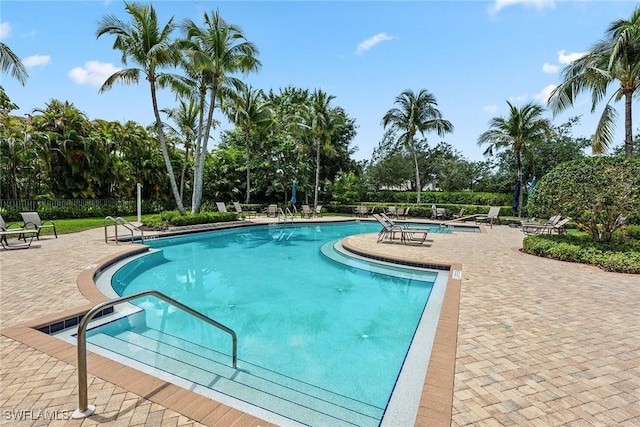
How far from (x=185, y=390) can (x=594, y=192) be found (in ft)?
33.3

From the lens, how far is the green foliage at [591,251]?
7.50 meters

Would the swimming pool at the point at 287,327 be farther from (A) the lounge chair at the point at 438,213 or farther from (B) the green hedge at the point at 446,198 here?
(B) the green hedge at the point at 446,198

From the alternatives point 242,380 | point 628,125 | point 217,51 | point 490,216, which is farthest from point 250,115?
point 242,380

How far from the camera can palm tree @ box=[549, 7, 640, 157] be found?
1114 cm

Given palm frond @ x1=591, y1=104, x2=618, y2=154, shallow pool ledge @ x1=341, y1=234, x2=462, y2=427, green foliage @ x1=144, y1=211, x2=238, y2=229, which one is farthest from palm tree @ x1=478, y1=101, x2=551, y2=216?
green foliage @ x1=144, y1=211, x2=238, y2=229

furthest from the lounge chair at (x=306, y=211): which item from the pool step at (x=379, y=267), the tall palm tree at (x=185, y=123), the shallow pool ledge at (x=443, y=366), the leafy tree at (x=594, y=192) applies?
the shallow pool ledge at (x=443, y=366)

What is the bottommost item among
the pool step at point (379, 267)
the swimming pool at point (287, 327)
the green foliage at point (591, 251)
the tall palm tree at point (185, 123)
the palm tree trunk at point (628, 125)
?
the swimming pool at point (287, 327)

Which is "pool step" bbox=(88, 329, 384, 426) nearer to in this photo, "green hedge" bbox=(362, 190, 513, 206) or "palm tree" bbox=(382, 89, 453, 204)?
"palm tree" bbox=(382, 89, 453, 204)

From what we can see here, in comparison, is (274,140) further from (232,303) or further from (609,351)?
(609,351)

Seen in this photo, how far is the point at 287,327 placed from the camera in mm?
5043

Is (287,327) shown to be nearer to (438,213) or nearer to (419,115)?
(438,213)

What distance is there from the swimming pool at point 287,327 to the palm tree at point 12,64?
24.1 ft

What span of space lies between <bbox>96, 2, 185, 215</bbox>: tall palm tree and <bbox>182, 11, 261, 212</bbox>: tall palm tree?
3.84 ft

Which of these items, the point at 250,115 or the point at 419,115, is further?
the point at 419,115
